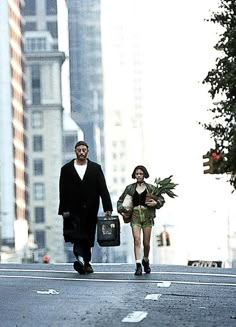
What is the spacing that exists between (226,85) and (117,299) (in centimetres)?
769

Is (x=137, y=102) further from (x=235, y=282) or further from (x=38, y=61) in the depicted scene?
(x=235, y=282)

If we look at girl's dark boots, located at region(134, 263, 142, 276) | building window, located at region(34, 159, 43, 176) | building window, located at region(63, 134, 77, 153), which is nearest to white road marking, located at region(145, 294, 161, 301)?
girl's dark boots, located at region(134, 263, 142, 276)

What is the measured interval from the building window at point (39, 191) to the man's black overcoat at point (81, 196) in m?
129

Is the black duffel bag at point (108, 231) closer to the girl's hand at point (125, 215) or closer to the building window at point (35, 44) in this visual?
the girl's hand at point (125, 215)

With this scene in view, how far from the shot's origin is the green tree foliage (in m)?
18.0

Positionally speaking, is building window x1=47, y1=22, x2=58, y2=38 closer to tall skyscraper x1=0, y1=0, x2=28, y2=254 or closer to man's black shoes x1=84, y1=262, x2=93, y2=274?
tall skyscraper x1=0, y1=0, x2=28, y2=254

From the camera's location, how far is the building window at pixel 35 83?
491ft

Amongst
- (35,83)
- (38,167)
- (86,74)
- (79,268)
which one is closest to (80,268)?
(79,268)

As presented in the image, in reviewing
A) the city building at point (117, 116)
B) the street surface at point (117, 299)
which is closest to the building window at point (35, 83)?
the city building at point (117, 116)

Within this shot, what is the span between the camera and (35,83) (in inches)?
6053

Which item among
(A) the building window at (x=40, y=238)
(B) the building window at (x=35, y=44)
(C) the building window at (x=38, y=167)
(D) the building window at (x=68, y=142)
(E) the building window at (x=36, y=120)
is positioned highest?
(B) the building window at (x=35, y=44)

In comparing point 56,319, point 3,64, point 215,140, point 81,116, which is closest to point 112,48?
point 81,116

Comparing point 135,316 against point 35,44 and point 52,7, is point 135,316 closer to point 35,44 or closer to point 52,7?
point 35,44

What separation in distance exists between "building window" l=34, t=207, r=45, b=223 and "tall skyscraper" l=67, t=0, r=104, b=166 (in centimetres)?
964
